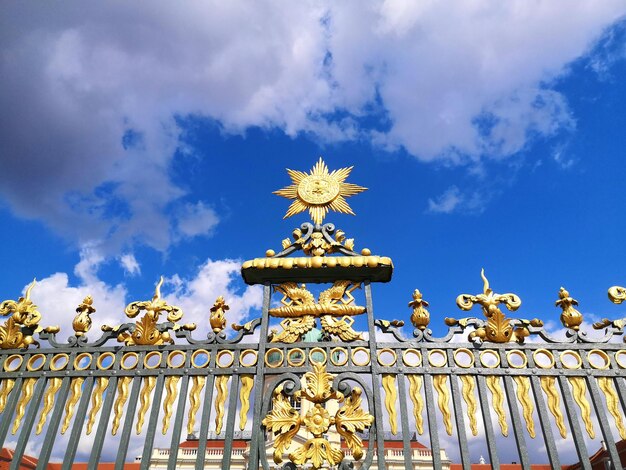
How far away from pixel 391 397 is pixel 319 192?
9.64ft

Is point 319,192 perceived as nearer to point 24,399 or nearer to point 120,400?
point 120,400

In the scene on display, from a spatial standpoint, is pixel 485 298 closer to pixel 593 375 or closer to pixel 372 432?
pixel 593 375

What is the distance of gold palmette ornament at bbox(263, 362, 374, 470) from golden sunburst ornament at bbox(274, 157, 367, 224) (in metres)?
2.27

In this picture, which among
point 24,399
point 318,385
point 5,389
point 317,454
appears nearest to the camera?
point 317,454

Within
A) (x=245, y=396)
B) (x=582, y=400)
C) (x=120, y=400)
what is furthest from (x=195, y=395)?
(x=582, y=400)

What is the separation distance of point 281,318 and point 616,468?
12.8 feet

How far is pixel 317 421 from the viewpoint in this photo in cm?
501

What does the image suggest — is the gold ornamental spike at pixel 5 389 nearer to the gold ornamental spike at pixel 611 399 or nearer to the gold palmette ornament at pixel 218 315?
the gold palmette ornament at pixel 218 315

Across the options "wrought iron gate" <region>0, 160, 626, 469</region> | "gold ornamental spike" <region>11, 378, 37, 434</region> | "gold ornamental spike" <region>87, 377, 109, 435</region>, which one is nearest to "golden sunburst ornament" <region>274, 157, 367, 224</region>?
"wrought iron gate" <region>0, 160, 626, 469</region>

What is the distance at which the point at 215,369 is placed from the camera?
5520 mm

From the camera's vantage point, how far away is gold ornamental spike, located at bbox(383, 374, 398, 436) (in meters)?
5.14

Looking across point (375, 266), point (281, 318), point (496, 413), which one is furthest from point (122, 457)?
point (496, 413)

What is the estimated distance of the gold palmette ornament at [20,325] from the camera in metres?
6.01

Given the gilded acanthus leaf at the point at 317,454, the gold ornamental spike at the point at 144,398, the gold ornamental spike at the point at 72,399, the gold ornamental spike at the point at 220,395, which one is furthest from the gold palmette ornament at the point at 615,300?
the gold ornamental spike at the point at 72,399
